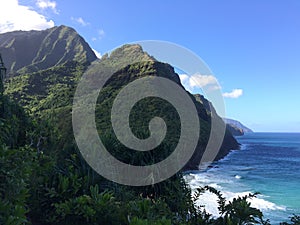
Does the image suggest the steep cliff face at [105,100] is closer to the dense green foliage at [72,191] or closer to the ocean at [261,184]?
the dense green foliage at [72,191]

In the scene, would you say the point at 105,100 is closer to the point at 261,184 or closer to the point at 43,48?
the point at 261,184

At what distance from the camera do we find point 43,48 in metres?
106

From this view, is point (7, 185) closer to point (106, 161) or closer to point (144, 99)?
point (106, 161)

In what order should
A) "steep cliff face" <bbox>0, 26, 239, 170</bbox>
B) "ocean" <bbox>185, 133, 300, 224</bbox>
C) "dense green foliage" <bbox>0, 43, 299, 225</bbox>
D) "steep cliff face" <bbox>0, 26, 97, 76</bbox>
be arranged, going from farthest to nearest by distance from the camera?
"steep cliff face" <bbox>0, 26, 97, 76</bbox> → "ocean" <bbox>185, 133, 300, 224</bbox> → "steep cliff face" <bbox>0, 26, 239, 170</bbox> → "dense green foliage" <bbox>0, 43, 299, 225</bbox>

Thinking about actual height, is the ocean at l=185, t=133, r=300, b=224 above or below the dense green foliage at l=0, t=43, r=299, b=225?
below

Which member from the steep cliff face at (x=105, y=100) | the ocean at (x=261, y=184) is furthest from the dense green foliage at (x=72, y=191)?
the ocean at (x=261, y=184)

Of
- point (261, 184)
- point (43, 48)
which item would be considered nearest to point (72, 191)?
point (261, 184)

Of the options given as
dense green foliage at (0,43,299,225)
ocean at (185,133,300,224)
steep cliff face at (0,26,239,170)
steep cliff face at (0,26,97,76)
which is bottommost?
ocean at (185,133,300,224)

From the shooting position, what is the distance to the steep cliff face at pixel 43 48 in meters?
94.6

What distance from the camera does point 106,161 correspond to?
20.9 ft

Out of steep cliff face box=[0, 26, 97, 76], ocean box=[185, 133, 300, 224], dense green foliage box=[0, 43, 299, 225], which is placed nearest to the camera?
dense green foliage box=[0, 43, 299, 225]

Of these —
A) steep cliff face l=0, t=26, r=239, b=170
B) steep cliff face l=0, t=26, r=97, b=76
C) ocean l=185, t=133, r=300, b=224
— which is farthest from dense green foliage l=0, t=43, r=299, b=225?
steep cliff face l=0, t=26, r=97, b=76

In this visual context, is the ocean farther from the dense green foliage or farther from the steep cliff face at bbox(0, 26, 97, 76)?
the steep cliff face at bbox(0, 26, 97, 76)

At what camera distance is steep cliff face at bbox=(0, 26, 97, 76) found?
94625 millimetres
